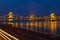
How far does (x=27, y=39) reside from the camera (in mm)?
12211

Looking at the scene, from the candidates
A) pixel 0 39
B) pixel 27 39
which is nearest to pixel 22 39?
pixel 27 39

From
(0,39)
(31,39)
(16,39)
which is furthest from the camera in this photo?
(0,39)

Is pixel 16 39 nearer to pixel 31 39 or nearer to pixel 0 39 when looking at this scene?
pixel 31 39

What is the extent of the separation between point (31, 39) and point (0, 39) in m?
9.36

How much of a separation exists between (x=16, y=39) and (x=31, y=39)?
1393mm

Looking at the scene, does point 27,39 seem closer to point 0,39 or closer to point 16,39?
point 16,39

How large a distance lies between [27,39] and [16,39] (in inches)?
48.3

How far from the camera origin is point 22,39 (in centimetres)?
1253

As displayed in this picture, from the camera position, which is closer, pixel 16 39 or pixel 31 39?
pixel 31 39

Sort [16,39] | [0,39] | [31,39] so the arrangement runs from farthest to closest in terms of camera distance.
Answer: [0,39]
[16,39]
[31,39]

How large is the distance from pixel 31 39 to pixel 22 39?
0.59 m

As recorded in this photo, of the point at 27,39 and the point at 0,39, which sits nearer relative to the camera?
the point at 27,39

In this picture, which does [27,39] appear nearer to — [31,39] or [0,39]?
[31,39]

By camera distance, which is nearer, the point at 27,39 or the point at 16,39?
the point at 27,39
